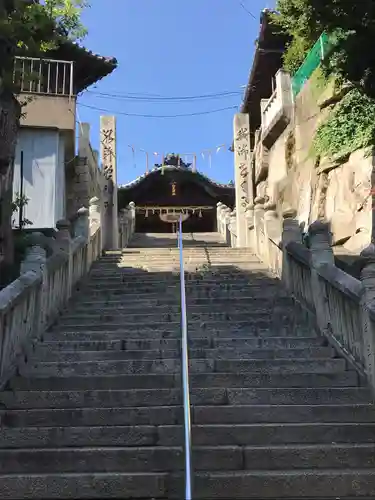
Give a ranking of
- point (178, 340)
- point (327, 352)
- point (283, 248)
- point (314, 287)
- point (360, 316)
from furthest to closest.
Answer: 1. point (283, 248)
2. point (314, 287)
3. point (178, 340)
4. point (327, 352)
5. point (360, 316)

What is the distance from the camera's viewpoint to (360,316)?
5.02 m

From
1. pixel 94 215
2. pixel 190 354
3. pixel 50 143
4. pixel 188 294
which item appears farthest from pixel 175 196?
pixel 190 354

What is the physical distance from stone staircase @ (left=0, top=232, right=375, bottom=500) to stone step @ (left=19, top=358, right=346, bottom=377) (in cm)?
1

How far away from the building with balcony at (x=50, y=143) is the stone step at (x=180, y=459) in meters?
Result: 8.78

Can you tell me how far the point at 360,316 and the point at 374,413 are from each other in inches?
37.7

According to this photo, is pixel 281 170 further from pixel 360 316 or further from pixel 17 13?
pixel 360 316

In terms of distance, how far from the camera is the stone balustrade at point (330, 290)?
16.0 feet

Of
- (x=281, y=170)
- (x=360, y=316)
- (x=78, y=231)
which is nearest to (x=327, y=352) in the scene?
(x=360, y=316)

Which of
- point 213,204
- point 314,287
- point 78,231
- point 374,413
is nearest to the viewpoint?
point 374,413

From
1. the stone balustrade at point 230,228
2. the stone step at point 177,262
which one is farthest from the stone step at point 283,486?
the stone balustrade at point 230,228

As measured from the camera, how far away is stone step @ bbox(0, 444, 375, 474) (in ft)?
12.9

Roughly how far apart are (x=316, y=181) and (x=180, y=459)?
10923 millimetres

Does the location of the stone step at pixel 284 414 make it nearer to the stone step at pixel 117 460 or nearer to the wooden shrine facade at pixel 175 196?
the stone step at pixel 117 460

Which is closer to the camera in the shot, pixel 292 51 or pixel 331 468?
pixel 331 468
